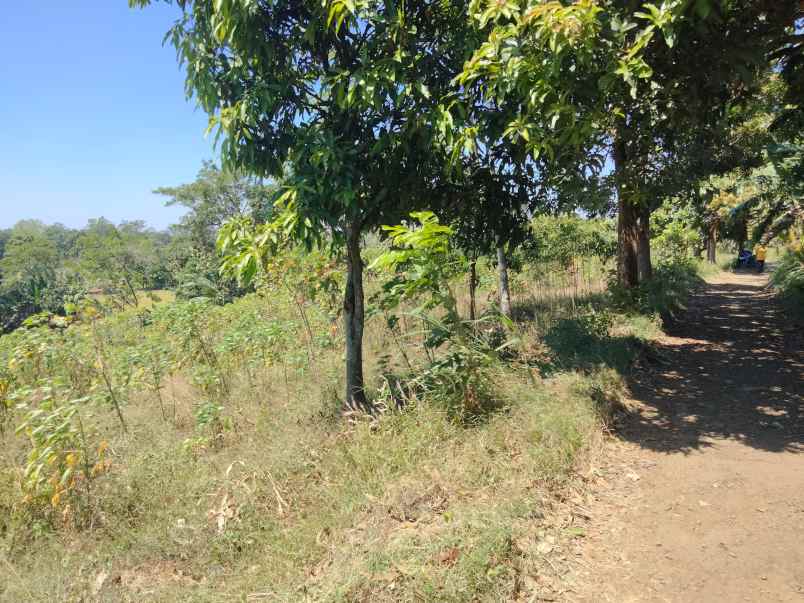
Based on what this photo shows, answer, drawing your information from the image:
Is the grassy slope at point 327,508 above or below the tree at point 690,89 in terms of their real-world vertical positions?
below

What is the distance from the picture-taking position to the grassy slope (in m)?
2.75

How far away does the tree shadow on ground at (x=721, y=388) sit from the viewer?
14.7 feet

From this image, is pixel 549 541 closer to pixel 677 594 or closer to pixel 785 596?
pixel 677 594

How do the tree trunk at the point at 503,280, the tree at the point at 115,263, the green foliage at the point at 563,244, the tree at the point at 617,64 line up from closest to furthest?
the tree at the point at 617,64 < the tree trunk at the point at 503,280 < the tree at the point at 115,263 < the green foliage at the point at 563,244

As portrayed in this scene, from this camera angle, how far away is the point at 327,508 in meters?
3.42

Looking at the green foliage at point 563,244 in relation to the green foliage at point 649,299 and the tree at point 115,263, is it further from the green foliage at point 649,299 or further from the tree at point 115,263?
the tree at point 115,263

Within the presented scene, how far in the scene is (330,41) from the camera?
4734mm

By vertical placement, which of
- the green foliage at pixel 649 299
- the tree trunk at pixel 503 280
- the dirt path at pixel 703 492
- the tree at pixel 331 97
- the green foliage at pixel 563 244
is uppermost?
the tree at pixel 331 97

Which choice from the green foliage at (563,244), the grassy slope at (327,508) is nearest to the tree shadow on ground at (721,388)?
the grassy slope at (327,508)

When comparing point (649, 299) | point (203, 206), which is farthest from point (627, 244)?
point (203, 206)

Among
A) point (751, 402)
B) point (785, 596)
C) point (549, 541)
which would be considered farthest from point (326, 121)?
point (751, 402)

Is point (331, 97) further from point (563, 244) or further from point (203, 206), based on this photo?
point (203, 206)

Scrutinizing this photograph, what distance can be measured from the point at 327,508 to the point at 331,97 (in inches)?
147

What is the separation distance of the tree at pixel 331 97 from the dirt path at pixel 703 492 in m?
2.44
